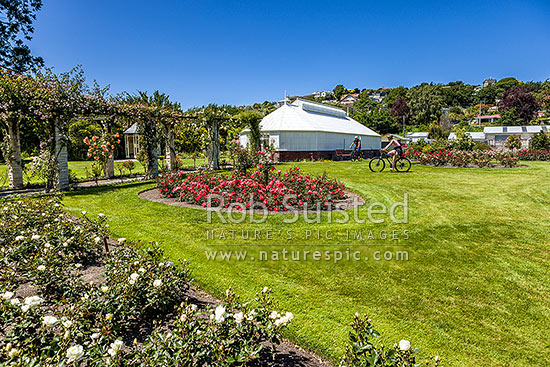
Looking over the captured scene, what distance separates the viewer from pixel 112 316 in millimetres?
2229

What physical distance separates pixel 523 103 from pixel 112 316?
77.3 meters

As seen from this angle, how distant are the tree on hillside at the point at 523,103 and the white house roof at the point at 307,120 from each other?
4488 cm

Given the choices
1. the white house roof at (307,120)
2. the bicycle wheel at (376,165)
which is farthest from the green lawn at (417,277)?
the white house roof at (307,120)

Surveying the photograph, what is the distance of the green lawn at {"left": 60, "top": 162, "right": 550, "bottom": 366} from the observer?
2.57 meters

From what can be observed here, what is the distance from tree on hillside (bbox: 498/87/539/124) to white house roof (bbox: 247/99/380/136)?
44.9m

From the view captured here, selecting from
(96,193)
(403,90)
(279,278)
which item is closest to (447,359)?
(279,278)

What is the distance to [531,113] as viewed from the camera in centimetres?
5766

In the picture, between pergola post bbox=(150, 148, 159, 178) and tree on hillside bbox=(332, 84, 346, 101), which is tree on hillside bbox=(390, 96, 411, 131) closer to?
pergola post bbox=(150, 148, 159, 178)

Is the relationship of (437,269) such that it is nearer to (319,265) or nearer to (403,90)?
(319,265)

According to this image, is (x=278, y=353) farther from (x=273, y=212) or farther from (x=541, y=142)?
(x=541, y=142)

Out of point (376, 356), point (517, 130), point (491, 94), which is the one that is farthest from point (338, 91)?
point (376, 356)

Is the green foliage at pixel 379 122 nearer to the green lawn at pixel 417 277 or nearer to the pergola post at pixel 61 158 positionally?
the pergola post at pixel 61 158

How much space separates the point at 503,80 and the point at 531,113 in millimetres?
87436

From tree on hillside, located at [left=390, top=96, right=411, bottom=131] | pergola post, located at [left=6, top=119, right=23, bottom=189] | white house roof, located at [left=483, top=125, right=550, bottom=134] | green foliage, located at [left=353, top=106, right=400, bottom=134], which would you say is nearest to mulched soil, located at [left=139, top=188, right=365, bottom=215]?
pergola post, located at [left=6, top=119, right=23, bottom=189]
